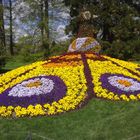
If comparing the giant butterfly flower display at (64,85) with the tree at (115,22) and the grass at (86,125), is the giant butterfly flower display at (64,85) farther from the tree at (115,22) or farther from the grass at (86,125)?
the tree at (115,22)

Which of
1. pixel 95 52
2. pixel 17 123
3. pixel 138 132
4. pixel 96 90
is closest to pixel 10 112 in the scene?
pixel 17 123

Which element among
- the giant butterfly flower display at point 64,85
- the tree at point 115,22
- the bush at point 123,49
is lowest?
the bush at point 123,49

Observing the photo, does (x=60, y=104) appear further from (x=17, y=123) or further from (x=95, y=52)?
(x=95, y=52)

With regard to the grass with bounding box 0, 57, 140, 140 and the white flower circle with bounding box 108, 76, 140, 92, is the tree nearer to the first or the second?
the white flower circle with bounding box 108, 76, 140, 92

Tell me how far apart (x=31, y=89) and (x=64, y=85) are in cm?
102

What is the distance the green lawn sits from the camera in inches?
468

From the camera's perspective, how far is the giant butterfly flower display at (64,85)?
44.6 feet

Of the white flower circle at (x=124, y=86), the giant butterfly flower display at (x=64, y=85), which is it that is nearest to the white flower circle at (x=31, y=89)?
the giant butterfly flower display at (x=64, y=85)

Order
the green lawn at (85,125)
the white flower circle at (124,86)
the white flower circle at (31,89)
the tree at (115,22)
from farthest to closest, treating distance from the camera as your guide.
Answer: the tree at (115,22)
the white flower circle at (124,86)
the white flower circle at (31,89)
the green lawn at (85,125)

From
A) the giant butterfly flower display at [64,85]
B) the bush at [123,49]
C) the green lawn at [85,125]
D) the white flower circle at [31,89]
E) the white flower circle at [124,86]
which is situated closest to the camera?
the green lawn at [85,125]

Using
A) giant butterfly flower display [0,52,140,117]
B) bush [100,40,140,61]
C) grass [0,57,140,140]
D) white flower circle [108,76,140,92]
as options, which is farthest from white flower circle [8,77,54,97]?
bush [100,40,140,61]

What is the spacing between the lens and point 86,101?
45.7 ft

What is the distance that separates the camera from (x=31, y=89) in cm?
1452

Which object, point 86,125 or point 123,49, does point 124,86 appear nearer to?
point 86,125
